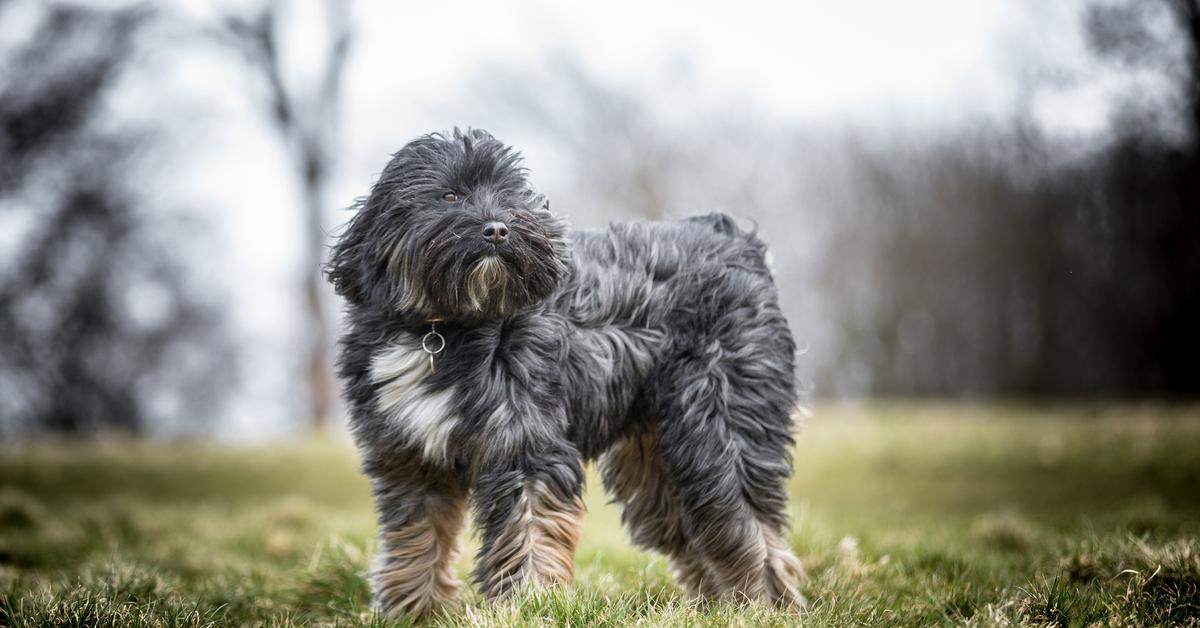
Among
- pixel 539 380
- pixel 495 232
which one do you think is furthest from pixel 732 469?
pixel 495 232

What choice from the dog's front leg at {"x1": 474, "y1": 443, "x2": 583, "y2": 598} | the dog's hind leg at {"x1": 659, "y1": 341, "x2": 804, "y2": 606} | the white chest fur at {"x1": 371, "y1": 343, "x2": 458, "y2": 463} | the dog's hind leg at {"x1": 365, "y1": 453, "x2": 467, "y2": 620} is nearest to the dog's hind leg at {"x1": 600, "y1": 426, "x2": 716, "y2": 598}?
the dog's hind leg at {"x1": 659, "y1": 341, "x2": 804, "y2": 606}

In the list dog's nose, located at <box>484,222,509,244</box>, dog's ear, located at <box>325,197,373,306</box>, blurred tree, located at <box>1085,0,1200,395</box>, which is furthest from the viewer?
blurred tree, located at <box>1085,0,1200,395</box>

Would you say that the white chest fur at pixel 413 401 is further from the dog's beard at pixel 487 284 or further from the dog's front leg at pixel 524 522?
the dog's beard at pixel 487 284

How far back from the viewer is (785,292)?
20094 millimetres

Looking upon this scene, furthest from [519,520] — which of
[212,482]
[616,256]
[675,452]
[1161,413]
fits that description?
[1161,413]

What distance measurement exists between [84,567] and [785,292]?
53.1 ft

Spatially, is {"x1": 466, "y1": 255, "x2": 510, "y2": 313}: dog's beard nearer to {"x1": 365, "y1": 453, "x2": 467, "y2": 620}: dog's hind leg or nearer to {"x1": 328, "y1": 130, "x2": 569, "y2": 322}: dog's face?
{"x1": 328, "y1": 130, "x2": 569, "y2": 322}: dog's face

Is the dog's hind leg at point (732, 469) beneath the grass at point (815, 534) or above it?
above

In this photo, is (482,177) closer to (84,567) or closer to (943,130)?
(84,567)

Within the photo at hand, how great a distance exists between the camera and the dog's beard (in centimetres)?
397

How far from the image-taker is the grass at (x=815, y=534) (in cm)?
406

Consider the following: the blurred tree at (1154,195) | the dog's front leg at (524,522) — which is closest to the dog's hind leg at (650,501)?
the dog's front leg at (524,522)

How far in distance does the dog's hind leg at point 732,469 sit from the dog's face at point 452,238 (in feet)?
2.81

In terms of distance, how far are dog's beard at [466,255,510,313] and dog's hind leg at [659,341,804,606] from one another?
3.22ft
